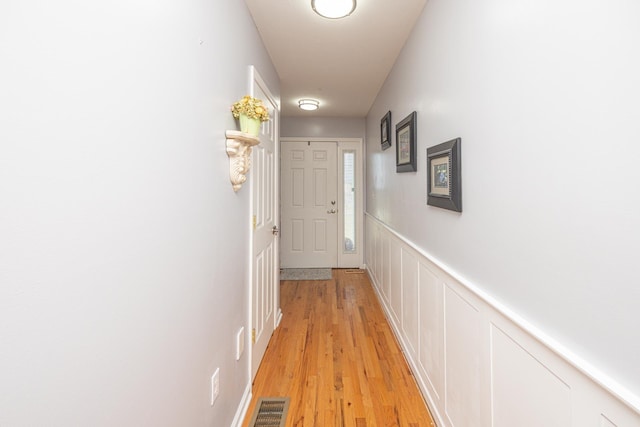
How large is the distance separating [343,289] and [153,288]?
11.0 ft

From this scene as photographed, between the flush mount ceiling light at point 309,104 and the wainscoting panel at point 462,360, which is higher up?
the flush mount ceiling light at point 309,104

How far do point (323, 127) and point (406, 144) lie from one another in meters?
2.88

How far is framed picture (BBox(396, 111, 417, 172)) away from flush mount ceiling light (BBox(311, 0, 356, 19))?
0.76 meters

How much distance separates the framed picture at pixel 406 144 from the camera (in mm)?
2170

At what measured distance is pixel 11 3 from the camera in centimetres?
51

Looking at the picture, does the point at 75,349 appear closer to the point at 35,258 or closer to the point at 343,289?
the point at 35,258

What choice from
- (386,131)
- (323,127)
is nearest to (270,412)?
(386,131)

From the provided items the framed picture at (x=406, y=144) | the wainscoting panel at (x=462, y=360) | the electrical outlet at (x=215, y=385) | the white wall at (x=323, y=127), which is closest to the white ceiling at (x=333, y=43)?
the framed picture at (x=406, y=144)

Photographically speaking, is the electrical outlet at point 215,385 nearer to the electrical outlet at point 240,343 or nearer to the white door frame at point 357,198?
the electrical outlet at point 240,343

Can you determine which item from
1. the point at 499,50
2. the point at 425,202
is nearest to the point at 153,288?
the point at 499,50

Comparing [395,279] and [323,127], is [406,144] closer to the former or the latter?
[395,279]

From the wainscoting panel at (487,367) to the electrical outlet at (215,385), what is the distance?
3.59ft

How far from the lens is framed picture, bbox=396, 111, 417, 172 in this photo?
2.17 metres

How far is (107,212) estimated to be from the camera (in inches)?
28.8
